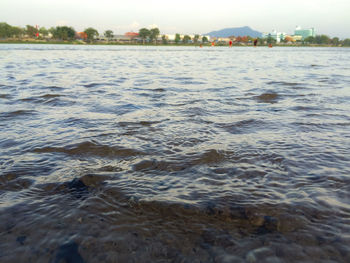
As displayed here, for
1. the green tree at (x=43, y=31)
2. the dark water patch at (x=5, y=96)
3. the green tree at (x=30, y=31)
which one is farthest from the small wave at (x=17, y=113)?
the green tree at (x=43, y=31)

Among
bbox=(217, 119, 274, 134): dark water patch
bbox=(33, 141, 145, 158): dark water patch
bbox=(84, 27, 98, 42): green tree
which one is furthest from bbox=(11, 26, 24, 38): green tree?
bbox=(217, 119, 274, 134): dark water patch

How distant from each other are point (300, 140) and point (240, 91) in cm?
575

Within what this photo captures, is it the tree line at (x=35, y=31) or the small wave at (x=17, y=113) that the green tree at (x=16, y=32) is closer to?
the tree line at (x=35, y=31)

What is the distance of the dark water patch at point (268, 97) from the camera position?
8.66 metres

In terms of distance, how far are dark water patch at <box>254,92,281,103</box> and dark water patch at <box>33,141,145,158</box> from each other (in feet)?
19.0

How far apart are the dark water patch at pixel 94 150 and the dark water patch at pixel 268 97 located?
19.0 ft

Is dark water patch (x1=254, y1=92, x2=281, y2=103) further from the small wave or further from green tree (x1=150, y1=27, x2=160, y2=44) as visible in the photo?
green tree (x1=150, y1=27, x2=160, y2=44)

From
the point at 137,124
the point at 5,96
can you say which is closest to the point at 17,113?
the point at 5,96

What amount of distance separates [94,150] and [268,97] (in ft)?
22.7

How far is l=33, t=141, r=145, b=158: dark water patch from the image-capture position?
4239mm

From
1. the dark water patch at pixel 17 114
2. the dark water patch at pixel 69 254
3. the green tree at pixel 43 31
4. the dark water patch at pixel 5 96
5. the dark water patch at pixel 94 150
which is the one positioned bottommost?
the dark water patch at pixel 69 254

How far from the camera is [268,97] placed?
30.0 feet

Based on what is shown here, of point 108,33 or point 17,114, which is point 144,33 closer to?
point 108,33

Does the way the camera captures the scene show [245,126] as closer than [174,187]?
No
